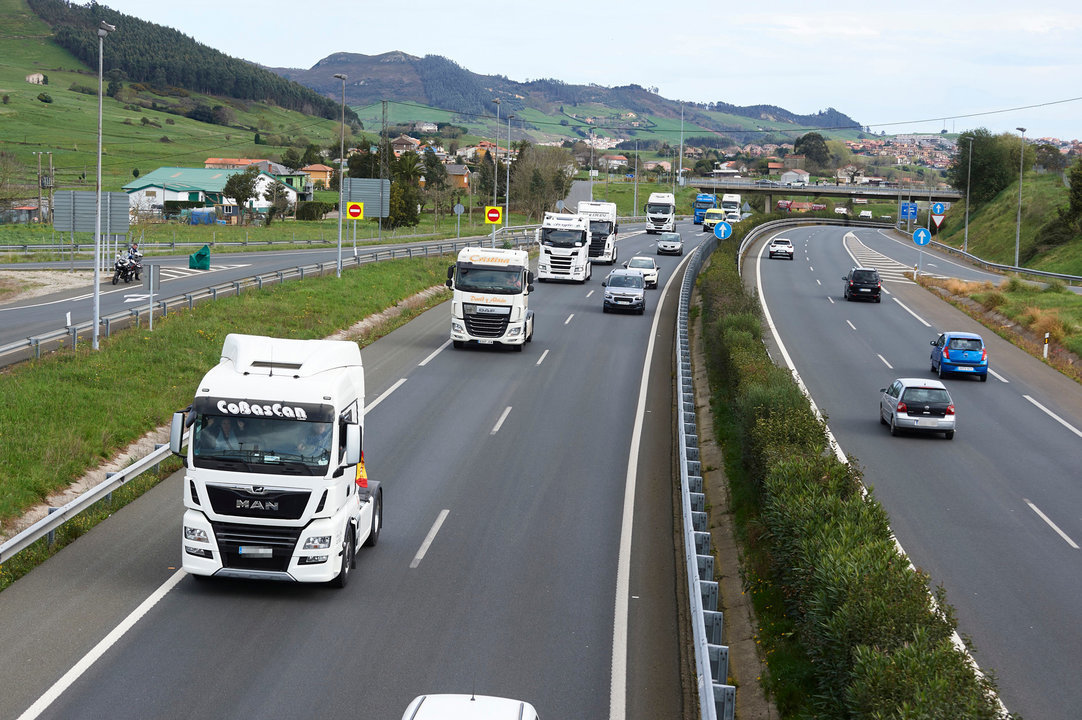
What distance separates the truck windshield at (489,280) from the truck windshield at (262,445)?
19983 millimetres

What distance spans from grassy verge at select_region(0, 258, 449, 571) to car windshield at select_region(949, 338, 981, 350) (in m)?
19.4

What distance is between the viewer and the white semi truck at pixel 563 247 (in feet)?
172

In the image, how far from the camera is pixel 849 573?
35.2 feet

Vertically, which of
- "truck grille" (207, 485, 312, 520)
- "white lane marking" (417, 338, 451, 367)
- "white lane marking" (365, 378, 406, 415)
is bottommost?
"white lane marking" (365, 378, 406, 415)

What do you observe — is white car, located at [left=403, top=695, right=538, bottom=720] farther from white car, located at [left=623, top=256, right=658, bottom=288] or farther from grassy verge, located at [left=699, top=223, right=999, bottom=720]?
white car, located at [left=623, top=256, right=658, bottom=288]

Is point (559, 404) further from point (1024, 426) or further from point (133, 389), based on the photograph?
point (1024, 426)

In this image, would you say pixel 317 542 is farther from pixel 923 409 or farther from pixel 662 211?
pixel 662 211

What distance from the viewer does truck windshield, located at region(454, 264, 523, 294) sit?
1294 inches

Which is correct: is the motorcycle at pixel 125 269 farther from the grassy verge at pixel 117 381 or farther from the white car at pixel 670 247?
the white car at pixel 670 247

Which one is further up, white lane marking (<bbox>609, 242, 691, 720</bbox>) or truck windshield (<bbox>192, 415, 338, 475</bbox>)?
truck windshield (<bbox>192, 415, 338, 475</bbox>)

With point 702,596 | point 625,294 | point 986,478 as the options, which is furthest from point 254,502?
point 625,294

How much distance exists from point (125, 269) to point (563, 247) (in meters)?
21.4

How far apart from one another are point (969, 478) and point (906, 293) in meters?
36.5

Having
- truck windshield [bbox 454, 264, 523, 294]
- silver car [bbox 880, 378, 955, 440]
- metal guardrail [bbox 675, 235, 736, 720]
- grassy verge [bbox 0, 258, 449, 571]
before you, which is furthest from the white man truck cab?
silver car [bbox 880, 378, 955, 440]
